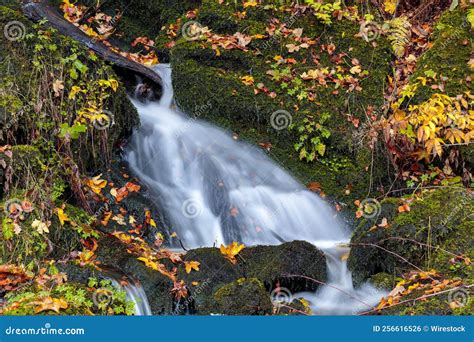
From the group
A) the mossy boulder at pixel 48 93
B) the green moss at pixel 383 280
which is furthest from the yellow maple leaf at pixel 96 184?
the green moss at pixel 383 280

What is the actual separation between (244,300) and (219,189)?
305 cm

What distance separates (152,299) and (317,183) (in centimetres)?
364

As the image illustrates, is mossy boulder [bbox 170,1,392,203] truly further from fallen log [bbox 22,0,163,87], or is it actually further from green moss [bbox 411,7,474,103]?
green moss [bbox 411,7,474,103]

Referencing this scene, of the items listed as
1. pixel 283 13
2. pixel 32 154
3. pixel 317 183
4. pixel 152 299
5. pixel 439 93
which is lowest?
pixel 152 299

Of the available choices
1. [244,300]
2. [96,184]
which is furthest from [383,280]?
[96,184]

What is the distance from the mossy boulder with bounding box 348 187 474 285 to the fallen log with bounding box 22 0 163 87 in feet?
13.9

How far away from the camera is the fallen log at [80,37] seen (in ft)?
29.3

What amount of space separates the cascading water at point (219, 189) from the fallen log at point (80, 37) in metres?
0.48

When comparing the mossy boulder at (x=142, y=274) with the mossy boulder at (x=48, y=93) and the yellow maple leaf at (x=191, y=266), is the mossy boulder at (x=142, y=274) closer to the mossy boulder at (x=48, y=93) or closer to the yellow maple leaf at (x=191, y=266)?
the yellow maple leaf at (x=191, y=266)

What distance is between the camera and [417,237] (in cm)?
661

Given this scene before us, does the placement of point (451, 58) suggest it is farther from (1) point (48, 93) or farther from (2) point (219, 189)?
(1) point (48, 93)

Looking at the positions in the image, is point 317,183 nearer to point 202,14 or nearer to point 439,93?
point 439,93

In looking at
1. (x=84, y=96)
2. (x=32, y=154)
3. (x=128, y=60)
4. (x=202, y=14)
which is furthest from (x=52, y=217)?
(x=202, y=14)

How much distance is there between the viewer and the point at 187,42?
9.66 meters
